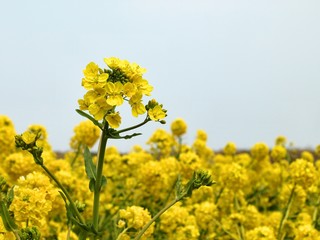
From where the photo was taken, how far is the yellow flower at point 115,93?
6.08 ft

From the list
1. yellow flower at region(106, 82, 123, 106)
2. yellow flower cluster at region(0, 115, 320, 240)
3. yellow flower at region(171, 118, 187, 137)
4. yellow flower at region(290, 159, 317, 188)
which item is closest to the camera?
yellow flower at region(106, 82, 123, 106)

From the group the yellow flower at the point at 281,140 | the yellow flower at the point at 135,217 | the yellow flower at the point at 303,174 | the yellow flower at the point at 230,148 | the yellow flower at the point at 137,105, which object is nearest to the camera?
the yellow flower at the point at 137,105

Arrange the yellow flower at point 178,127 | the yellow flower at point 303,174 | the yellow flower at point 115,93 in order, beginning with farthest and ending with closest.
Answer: the yellow flower at point 178,127 → the yellow flower at point 303,174 → the yellow flower at point 115,93

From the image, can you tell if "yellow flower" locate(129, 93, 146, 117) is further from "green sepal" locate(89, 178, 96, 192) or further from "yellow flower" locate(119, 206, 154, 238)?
"yellow flower" locate(119, 206, 154, 238)

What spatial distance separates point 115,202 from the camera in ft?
18.2

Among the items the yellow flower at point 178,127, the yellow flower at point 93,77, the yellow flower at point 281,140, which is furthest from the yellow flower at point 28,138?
the yellow flower at point 281,140

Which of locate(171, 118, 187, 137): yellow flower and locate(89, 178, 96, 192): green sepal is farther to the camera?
locate(171, 118, 187, 137): yellow flower

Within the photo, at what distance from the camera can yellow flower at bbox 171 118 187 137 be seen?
707 centimetres

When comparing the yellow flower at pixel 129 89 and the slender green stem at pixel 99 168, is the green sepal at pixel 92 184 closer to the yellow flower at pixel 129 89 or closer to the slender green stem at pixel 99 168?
the slender green stem at pixel 99 168

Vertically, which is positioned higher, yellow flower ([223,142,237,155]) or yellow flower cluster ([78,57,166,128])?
yellow flower ([223,142,237,155])

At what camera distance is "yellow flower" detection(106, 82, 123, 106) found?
73.0 inches

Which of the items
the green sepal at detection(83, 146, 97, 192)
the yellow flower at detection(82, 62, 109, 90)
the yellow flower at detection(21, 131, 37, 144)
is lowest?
the green sepal at detection(83, 146, 97, 192)

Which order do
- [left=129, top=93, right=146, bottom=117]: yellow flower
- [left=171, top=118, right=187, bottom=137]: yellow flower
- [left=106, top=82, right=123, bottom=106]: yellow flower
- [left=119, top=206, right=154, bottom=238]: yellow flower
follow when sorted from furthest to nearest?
1. [left=171, top=118, right=187, bottom=137]: yellow flower
2. [left=119, top=206, right=154, bottom=238]: yellow flower
3. [left=129, top=93, right=146, bottom=117]: yellow flower
4. [left=106, top=82, right=123, bottom=106]: yellow flower

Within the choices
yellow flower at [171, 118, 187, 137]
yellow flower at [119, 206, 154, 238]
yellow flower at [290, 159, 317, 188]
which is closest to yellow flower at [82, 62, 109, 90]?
yellow flower at [119, 206, 154, 238]
